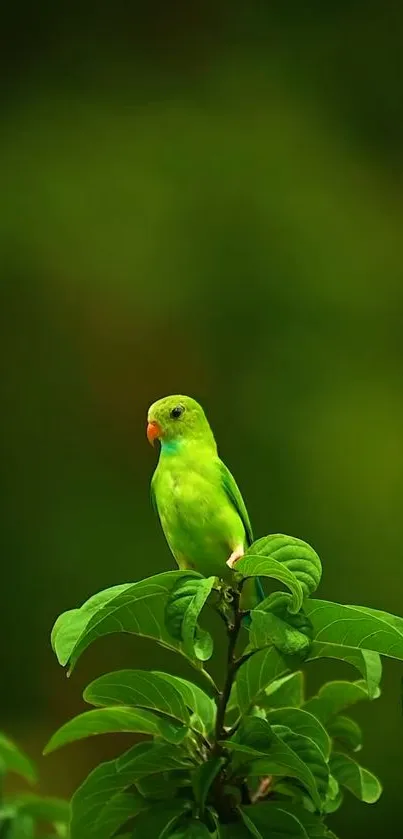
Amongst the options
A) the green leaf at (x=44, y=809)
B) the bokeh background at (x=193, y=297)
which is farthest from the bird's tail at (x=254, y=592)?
the bokeh background at (x=193, y=297)

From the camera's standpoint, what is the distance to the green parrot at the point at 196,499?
69cm

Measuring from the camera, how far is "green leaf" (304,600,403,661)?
495mm

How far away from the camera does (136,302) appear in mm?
2695

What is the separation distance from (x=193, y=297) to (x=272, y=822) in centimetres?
223

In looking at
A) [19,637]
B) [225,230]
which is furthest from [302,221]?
[19,637]

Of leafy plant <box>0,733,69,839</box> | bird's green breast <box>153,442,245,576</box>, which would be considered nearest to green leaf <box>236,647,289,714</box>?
bird's green breast <box>153,442,245,576</box>

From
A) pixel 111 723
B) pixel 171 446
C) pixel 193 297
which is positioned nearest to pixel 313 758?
pixel 111 723

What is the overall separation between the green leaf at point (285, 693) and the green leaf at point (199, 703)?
0.11 ft

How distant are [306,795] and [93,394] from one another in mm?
2132

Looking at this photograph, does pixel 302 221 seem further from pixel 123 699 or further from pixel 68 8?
pixel 123 699

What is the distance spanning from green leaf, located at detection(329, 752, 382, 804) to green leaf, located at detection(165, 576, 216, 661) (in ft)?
0.49

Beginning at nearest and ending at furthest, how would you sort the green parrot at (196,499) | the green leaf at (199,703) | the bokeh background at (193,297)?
the green leaf at (199,703) < the green parrot at (196,499) < the bokeh background at (193,297)

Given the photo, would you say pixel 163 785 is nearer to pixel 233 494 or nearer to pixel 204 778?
pixel 204 778

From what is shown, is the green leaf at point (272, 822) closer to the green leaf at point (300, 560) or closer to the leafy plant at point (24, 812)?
the green leaf at point (300, 560)
